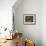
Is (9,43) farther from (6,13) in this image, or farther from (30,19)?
(30,19)

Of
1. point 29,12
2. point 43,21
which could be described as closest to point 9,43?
point 43,21

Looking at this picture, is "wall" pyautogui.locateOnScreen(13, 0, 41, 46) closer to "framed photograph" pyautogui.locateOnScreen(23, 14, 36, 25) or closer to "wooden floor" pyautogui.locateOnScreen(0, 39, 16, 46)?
"framed photograph" pyautogui.locateOnScreen(23, 14, 36, 25)

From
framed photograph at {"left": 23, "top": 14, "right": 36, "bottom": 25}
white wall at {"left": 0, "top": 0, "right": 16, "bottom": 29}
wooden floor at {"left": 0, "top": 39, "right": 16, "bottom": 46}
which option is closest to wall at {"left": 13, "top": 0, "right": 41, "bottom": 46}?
framed photograph at {"left": 23, "top": 14, "right": 36, "bottom": 25}

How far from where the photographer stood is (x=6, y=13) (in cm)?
439

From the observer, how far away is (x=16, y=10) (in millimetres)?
5449

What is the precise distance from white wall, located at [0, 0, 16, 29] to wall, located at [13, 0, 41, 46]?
1.04 metres

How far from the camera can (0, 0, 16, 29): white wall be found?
4355 millimetres

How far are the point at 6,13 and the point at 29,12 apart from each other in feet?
4.49

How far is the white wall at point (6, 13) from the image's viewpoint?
4.36 m

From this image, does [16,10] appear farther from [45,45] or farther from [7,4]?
[45,45]

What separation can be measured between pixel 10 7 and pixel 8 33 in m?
0.96

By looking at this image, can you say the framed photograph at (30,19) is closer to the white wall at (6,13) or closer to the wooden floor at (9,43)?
the white wall at (6,13)

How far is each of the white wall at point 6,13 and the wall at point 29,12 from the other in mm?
1044

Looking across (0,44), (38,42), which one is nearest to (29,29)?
(38,42)
